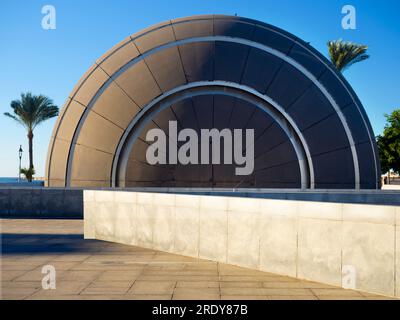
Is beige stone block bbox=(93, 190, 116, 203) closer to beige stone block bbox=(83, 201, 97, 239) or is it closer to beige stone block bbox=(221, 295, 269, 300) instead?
beige stone block bbox=(83, 201, 97, 239)

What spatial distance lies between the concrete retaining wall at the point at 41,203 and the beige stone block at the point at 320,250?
→ 11261 millimetres

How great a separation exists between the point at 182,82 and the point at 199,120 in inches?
78.6

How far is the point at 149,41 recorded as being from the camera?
18984 mm

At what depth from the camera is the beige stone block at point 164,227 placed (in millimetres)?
9773

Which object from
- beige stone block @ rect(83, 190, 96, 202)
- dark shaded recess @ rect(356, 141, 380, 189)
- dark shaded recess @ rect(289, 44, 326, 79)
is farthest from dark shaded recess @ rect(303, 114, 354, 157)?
beige stone block @ rect(83, 190, 96, 202)

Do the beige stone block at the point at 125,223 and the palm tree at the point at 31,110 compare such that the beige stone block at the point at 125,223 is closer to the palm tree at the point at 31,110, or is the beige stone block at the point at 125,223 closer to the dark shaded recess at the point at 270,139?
the dark shaded recess at the point at 270,139

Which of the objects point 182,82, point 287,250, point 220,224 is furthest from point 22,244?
point 182,82

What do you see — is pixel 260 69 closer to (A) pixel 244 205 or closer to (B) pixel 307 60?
(B) pixel 307 60

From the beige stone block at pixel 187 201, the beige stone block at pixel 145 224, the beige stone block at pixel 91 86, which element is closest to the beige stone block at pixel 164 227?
the beige stone block at pixel 145 224

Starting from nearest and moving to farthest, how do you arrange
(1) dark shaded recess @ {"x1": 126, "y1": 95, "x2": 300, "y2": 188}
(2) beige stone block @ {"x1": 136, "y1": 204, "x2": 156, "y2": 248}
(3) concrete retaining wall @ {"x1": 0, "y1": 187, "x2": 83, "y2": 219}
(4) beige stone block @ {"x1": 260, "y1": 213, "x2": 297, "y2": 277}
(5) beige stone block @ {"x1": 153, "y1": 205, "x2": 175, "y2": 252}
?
1. (4) beige stone block @ {"x1": 260, "y1": 213, "x2": 297, "y2": 277}
2. (5) beige stone block @ {"x1": 153, "y1": 205, "x2": 175, "y2": 252}
3. (2) beige stone block @ {"x1": 136, "y1": 204, "x2": 156, "y2": 248}
4. (3) concrete retaining wall @ {"x1": 0, "y1": 187, "x2": 83, "y2": 219}
5. (1) dark shaded recess @ {"x1": 126, "y1": 95, "x2": 300, "y2": 188}

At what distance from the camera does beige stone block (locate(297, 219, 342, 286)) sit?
700 centimetres

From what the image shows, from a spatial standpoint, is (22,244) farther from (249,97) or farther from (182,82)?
(249,97)

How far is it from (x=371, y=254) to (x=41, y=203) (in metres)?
14.0

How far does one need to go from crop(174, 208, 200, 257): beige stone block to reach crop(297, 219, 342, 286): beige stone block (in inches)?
107
